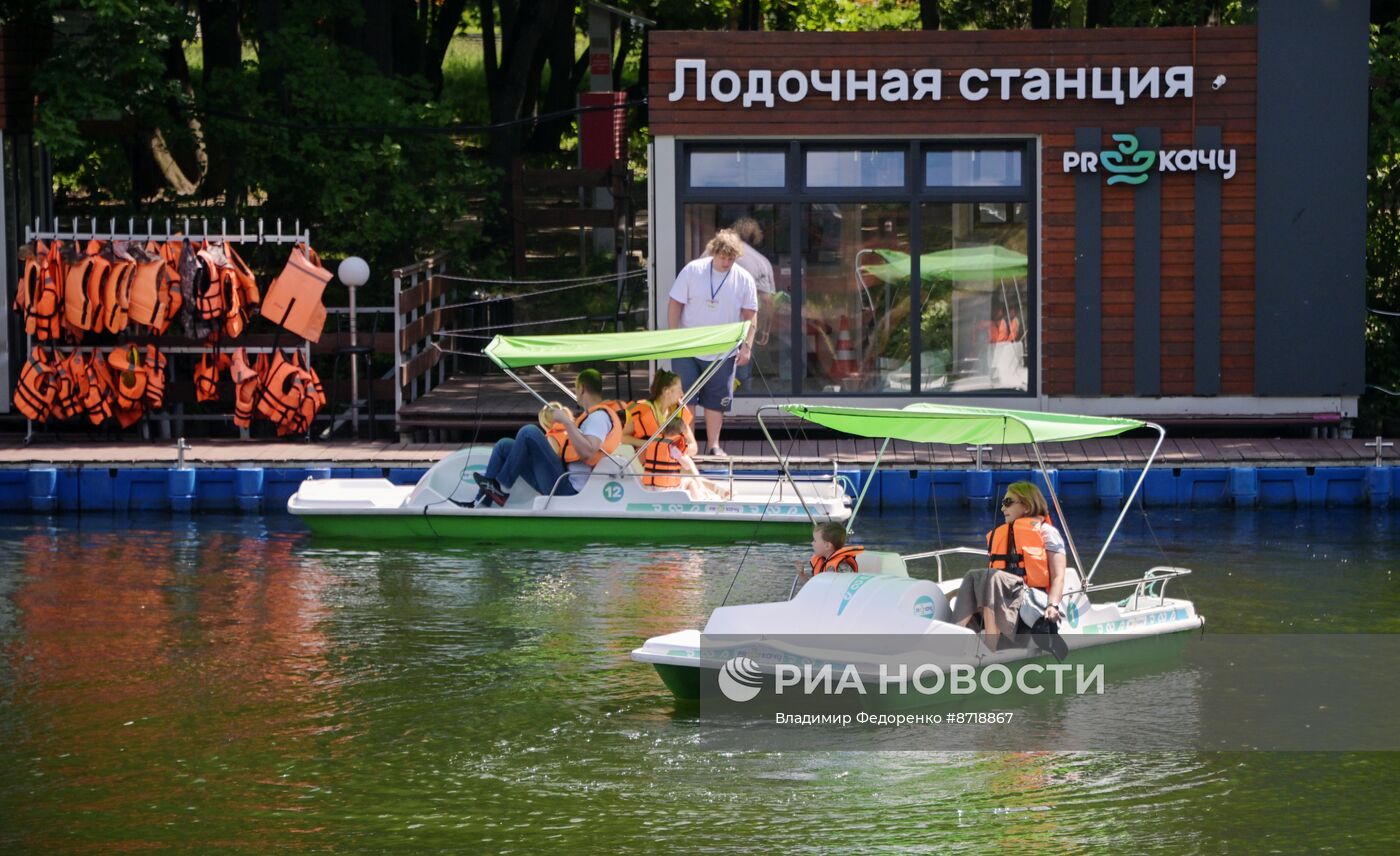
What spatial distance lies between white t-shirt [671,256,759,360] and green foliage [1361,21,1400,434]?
6881 millimetres

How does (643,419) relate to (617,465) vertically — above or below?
above

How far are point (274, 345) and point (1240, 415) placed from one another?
9.76 metres

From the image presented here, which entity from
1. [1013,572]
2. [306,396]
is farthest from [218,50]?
[1013,572]

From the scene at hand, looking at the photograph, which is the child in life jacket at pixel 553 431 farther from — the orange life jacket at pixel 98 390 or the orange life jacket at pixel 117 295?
the orange life jacket at pixel 98 390

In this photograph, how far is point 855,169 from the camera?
20.0m

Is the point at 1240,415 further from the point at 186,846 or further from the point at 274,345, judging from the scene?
the point at 186,846

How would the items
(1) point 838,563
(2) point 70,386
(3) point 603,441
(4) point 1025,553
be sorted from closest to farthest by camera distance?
(4) point 1025,553 < (1) point 838,563 < (3) point 603,441 < (2) point 70,386

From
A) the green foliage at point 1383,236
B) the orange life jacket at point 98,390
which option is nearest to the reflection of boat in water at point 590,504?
the orange life jacket at point 98,390

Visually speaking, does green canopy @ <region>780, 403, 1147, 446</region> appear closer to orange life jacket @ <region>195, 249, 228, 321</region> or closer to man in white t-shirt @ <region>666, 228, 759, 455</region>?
man in white t-shirt @ <region>666, 228, 759, 455</region>

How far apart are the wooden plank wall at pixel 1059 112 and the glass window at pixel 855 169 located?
256 millimetres

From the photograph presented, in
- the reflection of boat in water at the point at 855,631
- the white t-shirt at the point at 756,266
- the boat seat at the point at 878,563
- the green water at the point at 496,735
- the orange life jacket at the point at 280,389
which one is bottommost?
the green water at the point at 496,735

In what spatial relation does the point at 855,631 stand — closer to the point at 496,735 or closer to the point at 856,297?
the point at 496,735

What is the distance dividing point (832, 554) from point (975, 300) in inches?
333

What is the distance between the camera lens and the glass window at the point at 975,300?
20.1 m
